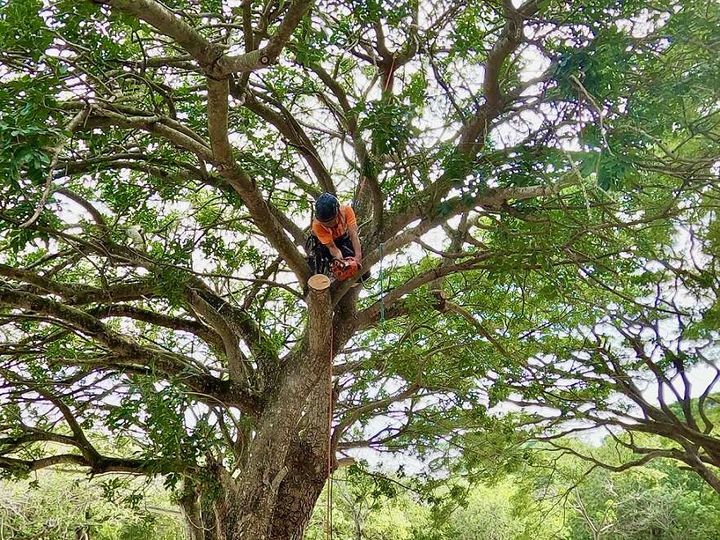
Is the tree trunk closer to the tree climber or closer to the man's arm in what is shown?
the tree climber

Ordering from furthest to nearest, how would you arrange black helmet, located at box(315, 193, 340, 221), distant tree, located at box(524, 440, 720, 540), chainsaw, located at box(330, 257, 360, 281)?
distant tree, located at box(524, 440, 720, 540)
chainsaw, located at box(330, 257, 360, 281)
black helmet, located at box(315, 193, 340, 221)

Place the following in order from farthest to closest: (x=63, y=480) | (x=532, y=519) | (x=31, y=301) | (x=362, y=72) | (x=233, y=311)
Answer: (x=532, y=519) < (x=63, y=480) < (x=362, y=72) < (x=233, y=311) < (x=31, y=301)

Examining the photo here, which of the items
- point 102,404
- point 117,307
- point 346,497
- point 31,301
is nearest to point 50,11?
point 31,301

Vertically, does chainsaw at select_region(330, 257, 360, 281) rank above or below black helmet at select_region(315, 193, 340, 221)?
below

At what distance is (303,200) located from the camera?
4.98m

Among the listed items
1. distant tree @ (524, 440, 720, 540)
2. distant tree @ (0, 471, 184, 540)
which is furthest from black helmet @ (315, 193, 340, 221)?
distant tree @ (524, 440, 720, 540)

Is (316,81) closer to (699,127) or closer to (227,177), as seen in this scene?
(227,177)

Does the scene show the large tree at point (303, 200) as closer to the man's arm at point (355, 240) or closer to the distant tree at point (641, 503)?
the man's arm at point (355, 240)

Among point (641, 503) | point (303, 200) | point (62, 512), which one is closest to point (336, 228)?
point (303, 200)

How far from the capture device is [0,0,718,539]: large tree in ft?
8.66

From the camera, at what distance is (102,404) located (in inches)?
212

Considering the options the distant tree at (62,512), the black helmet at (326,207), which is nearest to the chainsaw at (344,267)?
the black helmet at (326,207)

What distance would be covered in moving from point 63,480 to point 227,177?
783cm

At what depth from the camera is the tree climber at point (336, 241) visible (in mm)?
3617
